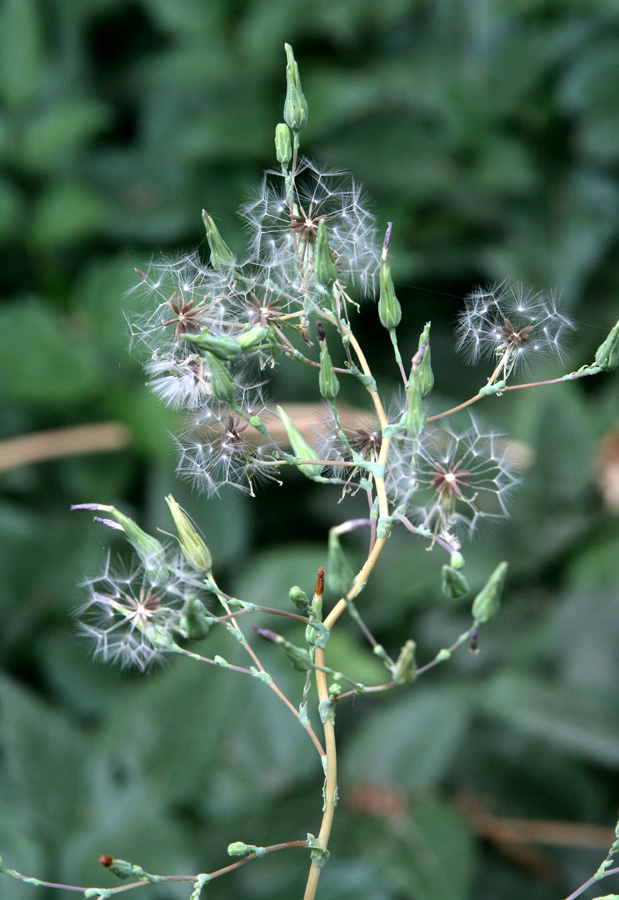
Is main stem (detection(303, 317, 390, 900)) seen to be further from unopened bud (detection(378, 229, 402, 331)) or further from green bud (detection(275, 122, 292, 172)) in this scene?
green bud (detection(275, 122, 292, 172))

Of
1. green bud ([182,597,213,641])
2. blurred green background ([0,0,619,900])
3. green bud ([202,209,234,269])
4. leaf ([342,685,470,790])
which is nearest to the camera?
green bud ([182,597,213,641])

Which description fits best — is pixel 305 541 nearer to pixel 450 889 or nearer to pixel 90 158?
pixel 450 889

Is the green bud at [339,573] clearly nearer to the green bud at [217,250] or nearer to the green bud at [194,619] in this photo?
the green bud at [194,619]

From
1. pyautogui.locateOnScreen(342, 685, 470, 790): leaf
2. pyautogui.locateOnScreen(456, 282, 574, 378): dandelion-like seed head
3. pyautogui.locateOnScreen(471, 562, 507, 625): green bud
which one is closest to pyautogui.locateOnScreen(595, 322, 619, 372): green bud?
pyautogui.locateOnScreen(456, 282, 574, 378): dandelion-like seed head

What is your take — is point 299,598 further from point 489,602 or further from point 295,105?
point 295,105

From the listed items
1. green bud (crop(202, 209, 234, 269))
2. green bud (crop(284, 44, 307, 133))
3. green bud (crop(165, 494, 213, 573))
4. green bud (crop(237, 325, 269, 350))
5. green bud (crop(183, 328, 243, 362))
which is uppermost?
green bud (crop(284, 44, 307, 133))

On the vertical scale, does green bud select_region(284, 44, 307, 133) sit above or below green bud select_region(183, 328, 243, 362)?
above

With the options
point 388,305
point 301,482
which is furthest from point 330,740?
point 301,482
